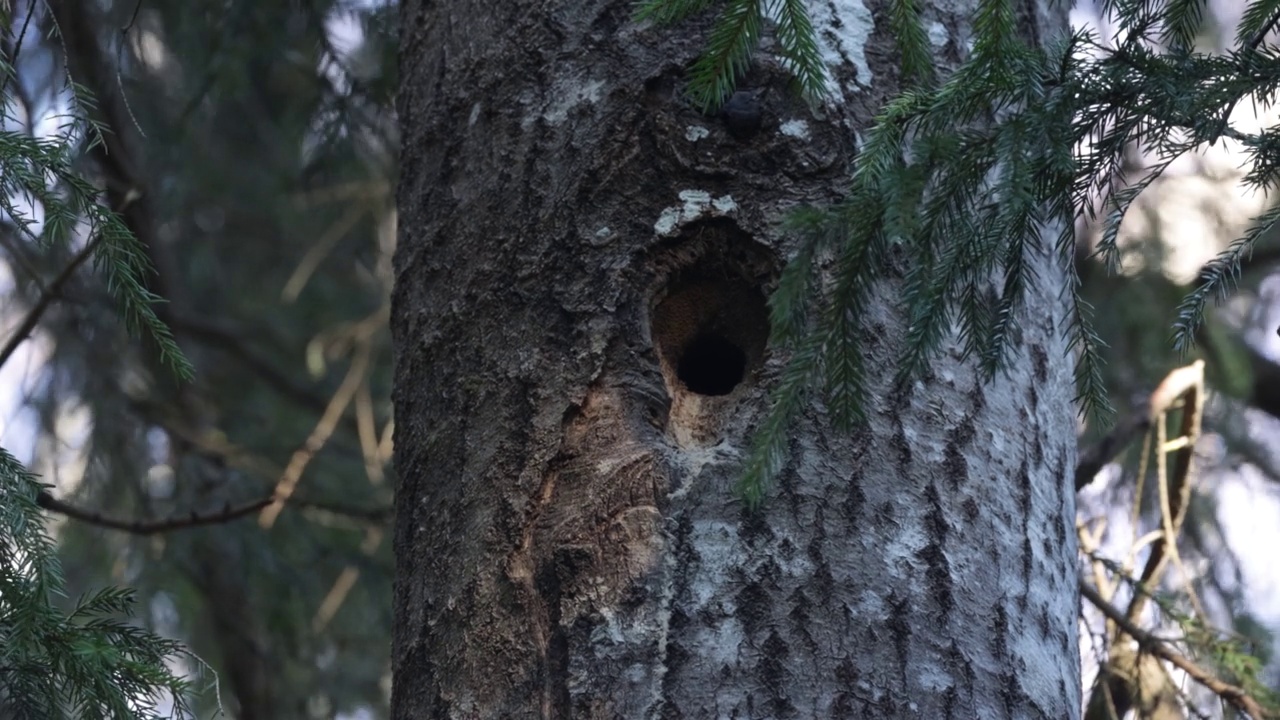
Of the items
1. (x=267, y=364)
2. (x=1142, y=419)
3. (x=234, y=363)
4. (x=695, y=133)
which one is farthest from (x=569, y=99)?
(x=234, y=363)

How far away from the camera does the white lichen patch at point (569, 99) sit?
1.94 m

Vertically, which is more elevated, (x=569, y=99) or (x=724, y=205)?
(x=569, y=99)

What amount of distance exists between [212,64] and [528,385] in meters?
2.38

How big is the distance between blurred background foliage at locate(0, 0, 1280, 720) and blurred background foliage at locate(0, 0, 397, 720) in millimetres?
13

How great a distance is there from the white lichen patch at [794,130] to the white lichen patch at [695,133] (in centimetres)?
10

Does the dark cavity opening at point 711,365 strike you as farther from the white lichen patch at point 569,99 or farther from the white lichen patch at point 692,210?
the white lichen patch at point 569,99

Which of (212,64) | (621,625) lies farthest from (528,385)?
(212,64)

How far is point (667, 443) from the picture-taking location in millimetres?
1783

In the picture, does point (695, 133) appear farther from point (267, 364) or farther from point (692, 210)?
point (267, 364)

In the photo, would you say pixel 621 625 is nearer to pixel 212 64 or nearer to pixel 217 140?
pixel 212 64

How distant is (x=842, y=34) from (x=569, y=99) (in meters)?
0.40

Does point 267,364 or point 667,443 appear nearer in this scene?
point 667,443

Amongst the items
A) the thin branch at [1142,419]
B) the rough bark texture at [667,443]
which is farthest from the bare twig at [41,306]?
the thin branch at [1142,419]

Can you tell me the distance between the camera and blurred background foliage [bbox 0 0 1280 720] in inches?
152
